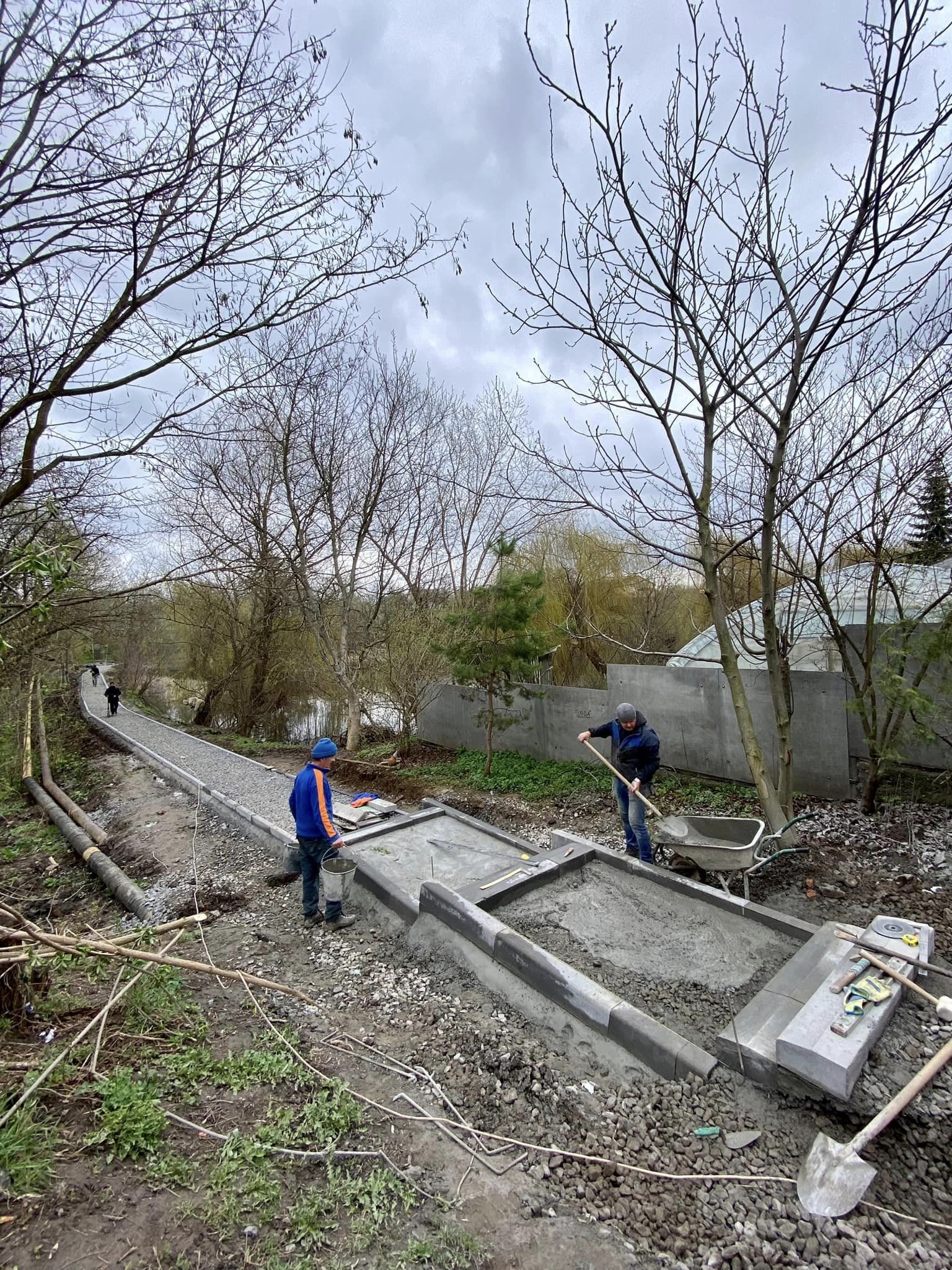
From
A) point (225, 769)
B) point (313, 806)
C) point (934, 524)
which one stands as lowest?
point (225, 769)

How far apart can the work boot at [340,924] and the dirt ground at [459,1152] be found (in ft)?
1.47

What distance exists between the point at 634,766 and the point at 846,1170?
12.7 ft

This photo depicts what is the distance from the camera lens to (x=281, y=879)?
19.6ft

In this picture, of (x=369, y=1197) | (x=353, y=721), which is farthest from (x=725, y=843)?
(x=353, y=721)

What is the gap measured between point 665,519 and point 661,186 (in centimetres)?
298

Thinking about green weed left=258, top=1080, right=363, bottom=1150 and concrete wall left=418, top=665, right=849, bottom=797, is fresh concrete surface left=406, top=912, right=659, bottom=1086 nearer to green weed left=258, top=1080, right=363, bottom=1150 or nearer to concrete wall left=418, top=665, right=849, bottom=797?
green weed left=258, top=1080, right=363, bottom=1150

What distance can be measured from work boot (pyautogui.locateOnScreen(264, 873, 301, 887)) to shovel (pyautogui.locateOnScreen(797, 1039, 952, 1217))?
4.89 meters

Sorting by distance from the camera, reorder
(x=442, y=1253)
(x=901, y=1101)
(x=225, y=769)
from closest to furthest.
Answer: (x=442, y=1253) < (x=901, y=1101) < (x=225, y=769)

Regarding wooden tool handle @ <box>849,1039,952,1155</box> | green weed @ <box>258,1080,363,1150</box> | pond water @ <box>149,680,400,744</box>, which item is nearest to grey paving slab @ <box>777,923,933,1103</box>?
wooden tool handle @ <box>849,1039,952,1155</box>

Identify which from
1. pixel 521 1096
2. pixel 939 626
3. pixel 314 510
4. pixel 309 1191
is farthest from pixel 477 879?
pixel 314 510

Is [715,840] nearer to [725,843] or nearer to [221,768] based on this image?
[725,843]

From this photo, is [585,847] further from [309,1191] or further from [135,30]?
[135,30]

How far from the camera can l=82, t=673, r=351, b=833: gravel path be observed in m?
8.58

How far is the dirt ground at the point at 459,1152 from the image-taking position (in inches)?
81.4
